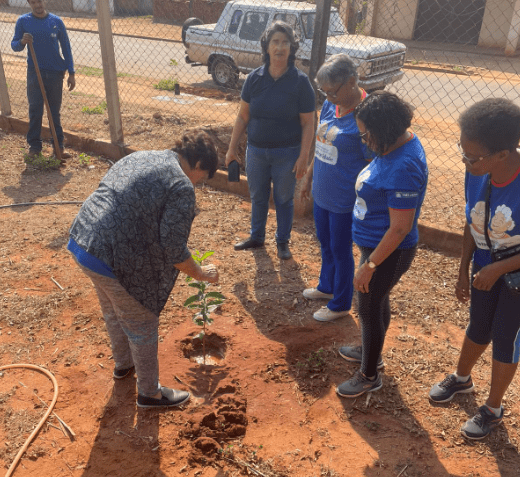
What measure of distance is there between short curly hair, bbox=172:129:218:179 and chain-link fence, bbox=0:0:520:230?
2.83m

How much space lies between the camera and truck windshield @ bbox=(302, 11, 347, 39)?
33.9 ft

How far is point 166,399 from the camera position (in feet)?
10.3

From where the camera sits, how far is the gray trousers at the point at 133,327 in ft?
8.87

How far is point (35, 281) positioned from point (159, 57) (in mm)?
13206

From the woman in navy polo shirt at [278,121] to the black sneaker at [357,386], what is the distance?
6.06ft

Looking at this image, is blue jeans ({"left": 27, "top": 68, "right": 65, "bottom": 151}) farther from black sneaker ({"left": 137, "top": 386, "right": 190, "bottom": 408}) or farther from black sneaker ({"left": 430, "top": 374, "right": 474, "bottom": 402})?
black sneaker ({"left": 430, "top": 374, "right": 474, "bottom": 402})

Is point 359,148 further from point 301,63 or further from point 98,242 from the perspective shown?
point 301,63

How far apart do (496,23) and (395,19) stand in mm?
3236

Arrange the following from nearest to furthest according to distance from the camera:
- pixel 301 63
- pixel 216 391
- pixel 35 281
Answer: pixel 216 391 → pixel 35 281 → pixel 301 63

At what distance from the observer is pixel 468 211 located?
8.99 feet

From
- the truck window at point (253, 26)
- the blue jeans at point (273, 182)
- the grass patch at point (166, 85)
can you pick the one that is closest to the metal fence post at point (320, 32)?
the blue jeans at point (273, 182)

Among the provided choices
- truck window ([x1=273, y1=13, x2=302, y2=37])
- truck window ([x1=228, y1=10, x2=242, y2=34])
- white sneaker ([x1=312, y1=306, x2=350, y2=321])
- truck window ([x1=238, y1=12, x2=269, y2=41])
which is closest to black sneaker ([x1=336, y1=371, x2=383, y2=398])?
white sneaker ([x1=312, y1=306, x2=350, y2=321])

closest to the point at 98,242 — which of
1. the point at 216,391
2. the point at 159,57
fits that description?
the point at 216,391

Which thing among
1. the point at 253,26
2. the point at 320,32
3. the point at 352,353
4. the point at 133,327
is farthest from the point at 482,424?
the point at 253,26
